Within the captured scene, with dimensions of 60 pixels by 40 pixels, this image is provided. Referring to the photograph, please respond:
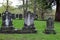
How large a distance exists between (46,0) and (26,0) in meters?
19.2

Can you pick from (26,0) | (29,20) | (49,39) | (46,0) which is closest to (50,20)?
(29,20)

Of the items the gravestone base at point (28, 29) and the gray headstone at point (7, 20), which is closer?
the gravestone base at point (28, 29)

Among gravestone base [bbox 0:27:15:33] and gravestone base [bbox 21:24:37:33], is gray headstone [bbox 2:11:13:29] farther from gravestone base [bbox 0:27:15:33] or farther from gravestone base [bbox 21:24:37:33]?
gravestone base [bbox 21:24:37:33]

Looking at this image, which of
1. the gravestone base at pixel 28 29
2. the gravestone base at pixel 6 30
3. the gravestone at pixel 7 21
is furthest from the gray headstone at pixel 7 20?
the gravestone base at pixel 28 29

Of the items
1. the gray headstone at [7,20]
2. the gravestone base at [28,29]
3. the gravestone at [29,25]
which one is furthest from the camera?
the gray headstone at [7,20]

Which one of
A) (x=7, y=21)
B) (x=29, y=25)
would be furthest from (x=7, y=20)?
(x=29, y=25)

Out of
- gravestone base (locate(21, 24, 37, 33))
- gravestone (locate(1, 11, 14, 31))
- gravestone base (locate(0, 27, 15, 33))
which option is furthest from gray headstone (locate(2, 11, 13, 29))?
gravestone base (locate(21, 24, 37, 33))

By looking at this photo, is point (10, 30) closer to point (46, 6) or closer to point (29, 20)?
point (29, 20)

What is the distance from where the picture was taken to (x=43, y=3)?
3250 centimetres

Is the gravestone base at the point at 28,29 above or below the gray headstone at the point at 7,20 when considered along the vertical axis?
below

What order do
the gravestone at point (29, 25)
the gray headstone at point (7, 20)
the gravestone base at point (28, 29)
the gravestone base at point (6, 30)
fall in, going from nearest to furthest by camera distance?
the gravestone base at point (6, 30)
the gravestone base at point (28, 29)
the gravestone at point (29, 25)
the gray headstone at point (7, 20)

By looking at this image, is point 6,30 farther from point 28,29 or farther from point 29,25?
point 29,25

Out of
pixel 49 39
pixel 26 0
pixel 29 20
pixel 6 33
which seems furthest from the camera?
pixel 26 0

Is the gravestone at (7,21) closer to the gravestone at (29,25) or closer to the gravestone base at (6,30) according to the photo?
the gravestone base at (6,30)
